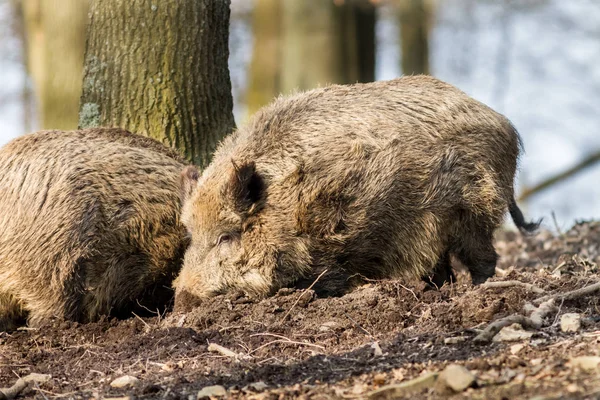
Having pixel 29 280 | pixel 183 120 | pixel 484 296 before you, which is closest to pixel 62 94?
pixel 183 120

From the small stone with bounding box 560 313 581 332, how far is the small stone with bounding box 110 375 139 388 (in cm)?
232

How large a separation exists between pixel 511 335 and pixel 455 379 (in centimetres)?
95

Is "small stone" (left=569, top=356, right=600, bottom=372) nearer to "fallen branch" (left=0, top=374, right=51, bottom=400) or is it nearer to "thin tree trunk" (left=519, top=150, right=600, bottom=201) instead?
"fallen branch" (left=0, top=374, right=51, bottom=400)

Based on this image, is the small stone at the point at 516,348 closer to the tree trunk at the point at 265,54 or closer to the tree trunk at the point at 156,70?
the tree trunk at the point at 156,70

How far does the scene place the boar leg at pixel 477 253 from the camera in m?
6.66

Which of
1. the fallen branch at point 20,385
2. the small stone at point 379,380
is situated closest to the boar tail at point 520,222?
the small stone at point 379,380

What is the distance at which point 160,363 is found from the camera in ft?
16.1

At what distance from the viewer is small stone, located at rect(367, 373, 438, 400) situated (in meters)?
3.60

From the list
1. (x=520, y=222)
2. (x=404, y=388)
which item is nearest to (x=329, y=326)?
(x=404, y=388)

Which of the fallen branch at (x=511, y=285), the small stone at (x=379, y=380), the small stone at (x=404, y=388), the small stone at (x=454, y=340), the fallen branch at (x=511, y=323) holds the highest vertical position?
the small stone at (x=404, y=388)

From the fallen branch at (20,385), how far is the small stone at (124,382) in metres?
0.50

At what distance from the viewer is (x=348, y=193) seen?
20.1 feet

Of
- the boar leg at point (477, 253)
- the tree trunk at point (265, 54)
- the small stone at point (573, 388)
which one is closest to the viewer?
the small stone at point (573, 388)

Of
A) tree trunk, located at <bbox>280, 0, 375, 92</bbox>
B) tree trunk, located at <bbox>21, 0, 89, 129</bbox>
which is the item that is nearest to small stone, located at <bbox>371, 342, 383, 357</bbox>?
tree trunk, located at <bbox>21, 0, 89, 129</bbox>
